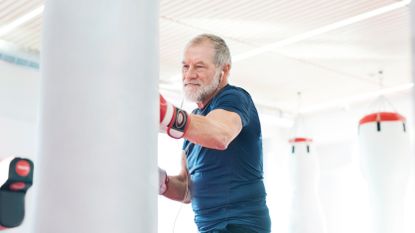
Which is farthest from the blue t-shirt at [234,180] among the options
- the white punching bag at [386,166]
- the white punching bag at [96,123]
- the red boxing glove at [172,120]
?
the white punching bag at [386,166]

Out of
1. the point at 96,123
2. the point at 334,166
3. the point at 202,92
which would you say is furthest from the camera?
the point at 334,166

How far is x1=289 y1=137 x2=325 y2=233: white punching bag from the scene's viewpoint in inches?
244

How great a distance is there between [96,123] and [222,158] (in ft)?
3.23

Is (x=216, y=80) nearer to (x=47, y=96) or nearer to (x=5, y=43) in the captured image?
(x=47, y=96)

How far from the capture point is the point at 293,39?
6.01m

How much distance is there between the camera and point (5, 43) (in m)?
6.07

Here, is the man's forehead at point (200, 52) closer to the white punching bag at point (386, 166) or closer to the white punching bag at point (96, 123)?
the white punching bag at point (96, 123)

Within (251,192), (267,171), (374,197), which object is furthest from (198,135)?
(267,171)

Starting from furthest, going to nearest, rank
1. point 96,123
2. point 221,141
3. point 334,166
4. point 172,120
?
point 334,166
point 221,141
point 172,120
point 96,123

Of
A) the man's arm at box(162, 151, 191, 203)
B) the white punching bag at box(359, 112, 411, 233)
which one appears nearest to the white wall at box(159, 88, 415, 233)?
the white punching bag at box(359, 112, 411, 233)

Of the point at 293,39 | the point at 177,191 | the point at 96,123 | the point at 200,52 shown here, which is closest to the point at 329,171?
the point at 293,39

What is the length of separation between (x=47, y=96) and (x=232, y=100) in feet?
2.94

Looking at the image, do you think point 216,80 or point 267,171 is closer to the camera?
point 216,80

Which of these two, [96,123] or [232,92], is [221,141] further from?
[96,123]
